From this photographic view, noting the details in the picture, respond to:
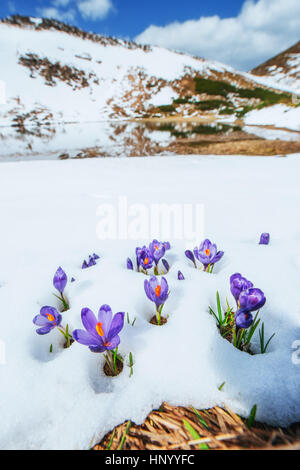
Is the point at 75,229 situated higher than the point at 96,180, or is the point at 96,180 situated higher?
the point at 96,180

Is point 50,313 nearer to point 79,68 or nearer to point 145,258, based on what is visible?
point 145,258

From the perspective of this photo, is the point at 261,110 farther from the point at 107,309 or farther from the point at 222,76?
the point at 107,309

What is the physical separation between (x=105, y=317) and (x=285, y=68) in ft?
224

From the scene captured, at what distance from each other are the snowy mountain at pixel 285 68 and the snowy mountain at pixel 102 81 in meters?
10.7

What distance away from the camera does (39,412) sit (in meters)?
0.79

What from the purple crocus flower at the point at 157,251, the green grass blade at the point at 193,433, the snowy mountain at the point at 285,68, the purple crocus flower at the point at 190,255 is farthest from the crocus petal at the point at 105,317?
the snowy mountain at the point at 285,68

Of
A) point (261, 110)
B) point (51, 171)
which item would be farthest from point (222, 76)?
point (51, 171)

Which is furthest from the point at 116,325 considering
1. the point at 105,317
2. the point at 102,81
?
the point at 102,81

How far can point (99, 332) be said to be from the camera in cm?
90

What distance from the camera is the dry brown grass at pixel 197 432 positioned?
2.09 feet

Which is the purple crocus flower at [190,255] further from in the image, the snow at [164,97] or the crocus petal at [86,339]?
the snow at [164,97]

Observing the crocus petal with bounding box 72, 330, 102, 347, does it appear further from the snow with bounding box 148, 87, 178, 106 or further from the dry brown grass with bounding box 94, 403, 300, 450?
the snow with bounding box 148, 87, 178, 106

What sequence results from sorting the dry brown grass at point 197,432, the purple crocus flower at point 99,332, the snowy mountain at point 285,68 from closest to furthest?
the dry brown grass at point 197,432 → the purple crocus flower at point 99,332 → the snowy mountain at point 285,68
